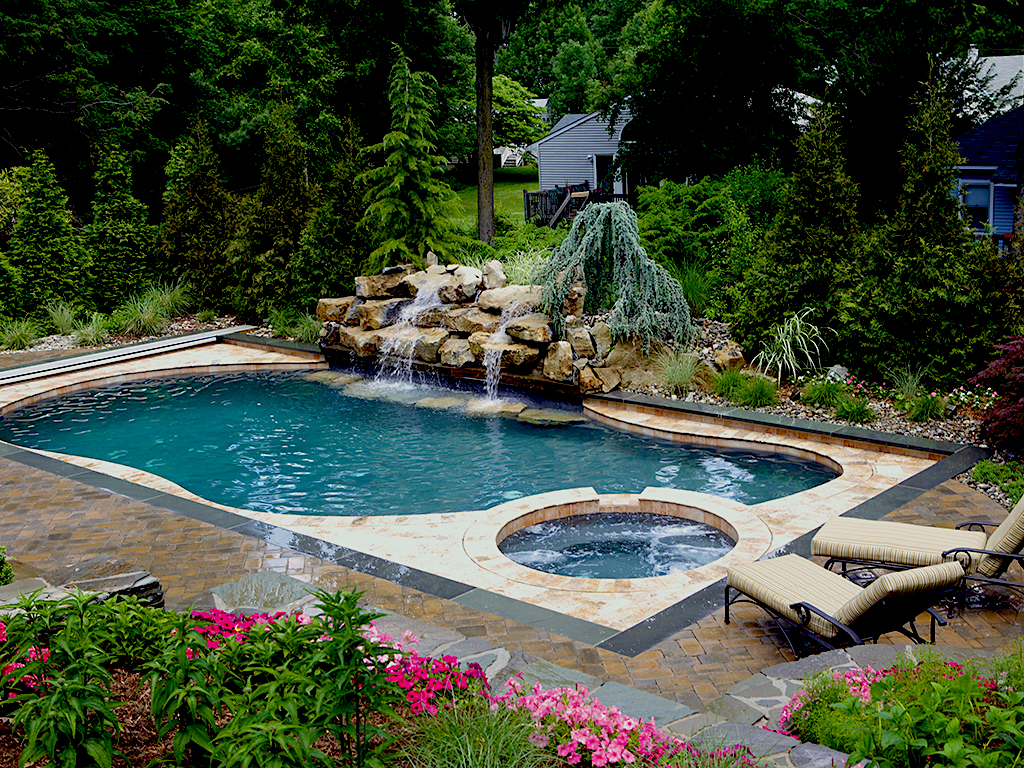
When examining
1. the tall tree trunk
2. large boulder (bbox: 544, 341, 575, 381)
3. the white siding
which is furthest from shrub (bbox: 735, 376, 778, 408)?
the white siding

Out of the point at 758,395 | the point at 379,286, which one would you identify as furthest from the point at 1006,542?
the point at 379,286

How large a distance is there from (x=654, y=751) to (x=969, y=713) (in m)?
1.15

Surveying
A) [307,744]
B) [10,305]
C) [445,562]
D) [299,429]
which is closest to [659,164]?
[299,429]

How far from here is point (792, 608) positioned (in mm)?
4840

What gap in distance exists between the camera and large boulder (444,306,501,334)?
42.1ft

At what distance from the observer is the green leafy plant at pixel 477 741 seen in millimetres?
3203

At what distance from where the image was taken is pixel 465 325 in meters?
13.0

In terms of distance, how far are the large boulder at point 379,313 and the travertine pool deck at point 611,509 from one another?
4.48 m

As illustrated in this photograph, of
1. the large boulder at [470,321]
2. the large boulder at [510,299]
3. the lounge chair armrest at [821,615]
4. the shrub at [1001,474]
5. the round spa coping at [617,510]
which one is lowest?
the round spa coping at [617,510]

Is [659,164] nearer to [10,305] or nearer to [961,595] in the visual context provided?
[10,305]

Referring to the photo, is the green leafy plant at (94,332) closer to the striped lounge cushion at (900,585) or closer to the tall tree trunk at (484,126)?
the tall tree trunk at (484,126)

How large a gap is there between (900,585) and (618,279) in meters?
8.05

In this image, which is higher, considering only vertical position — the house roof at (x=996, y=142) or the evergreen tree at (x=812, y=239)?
the house roof at (x=996, y=142)

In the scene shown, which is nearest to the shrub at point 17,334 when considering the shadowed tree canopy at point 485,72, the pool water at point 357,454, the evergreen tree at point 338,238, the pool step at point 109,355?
the pool step at point 109,355
